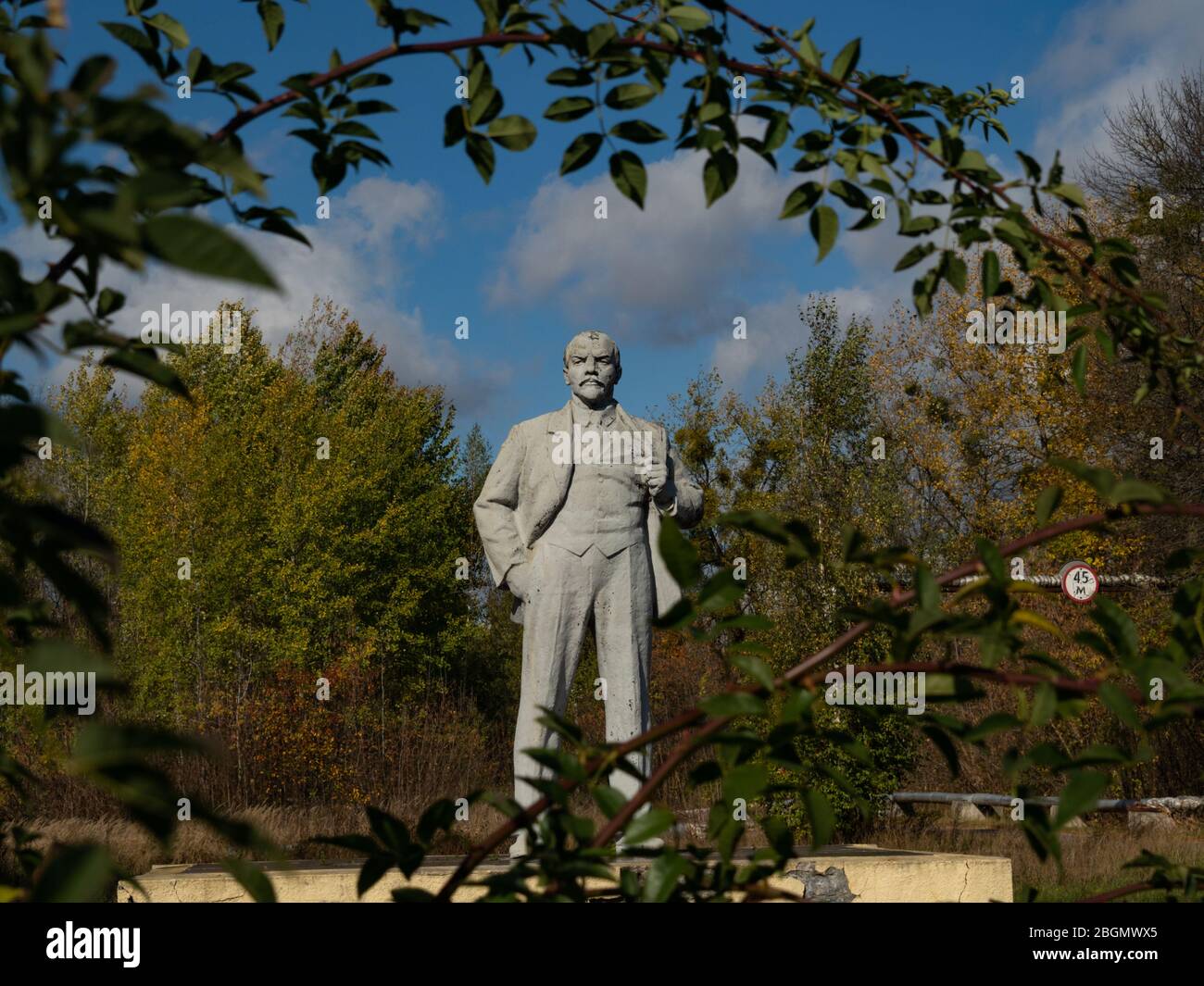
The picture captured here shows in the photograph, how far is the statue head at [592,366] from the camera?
7.78 meters

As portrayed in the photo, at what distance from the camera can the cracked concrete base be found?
7395 mm

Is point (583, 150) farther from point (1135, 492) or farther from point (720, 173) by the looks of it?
point (1135, 492)

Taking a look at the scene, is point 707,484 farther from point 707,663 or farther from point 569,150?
point 569,150

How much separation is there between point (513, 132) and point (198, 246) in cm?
84

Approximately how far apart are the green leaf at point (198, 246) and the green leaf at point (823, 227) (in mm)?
888

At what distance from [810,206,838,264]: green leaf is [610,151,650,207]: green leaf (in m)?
0.21

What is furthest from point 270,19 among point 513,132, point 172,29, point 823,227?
point 823,227

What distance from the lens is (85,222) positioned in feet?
2.16

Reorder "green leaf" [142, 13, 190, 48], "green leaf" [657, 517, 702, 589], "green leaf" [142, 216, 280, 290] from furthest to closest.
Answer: "green leaf" [142, 13, 190, 48], "green leaf" [657, 517, 702, 589], "green leaf" [142, 216, 280, 290]

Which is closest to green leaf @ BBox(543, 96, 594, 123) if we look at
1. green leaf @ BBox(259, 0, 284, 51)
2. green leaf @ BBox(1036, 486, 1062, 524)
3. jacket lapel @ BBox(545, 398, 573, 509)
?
green leaf @ BBox(259, 0, 284, 51)

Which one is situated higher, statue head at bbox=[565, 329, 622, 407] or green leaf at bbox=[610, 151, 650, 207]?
statue head at bbox=[565, 329, 622, 407]

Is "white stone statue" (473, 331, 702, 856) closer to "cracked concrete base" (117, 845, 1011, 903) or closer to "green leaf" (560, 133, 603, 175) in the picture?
"cracked concrete base" (117, 845, 1011, 903)

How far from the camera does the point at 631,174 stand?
4.53ft
